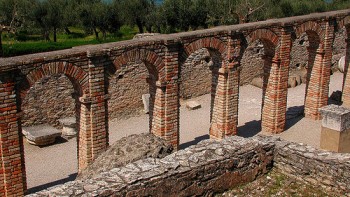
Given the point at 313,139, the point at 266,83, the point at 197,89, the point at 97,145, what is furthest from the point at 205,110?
the point at 97,145

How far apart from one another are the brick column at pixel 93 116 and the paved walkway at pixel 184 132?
1455mm

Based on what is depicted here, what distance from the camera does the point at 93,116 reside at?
10.9 m

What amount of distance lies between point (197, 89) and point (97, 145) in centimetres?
863

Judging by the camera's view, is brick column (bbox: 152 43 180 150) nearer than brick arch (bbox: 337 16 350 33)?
Yes

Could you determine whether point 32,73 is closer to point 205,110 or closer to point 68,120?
point 68,120

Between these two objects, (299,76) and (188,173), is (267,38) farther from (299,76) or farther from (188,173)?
(299,76)

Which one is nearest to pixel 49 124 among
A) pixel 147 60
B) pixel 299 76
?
pixel 147 60

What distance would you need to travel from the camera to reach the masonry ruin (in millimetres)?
9758

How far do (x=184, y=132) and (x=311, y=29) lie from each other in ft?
16.6

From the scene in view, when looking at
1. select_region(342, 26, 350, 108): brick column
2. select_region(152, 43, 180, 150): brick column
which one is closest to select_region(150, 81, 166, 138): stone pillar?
select_region(152, 43, 180, 150): brick column

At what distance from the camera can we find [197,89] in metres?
19.3

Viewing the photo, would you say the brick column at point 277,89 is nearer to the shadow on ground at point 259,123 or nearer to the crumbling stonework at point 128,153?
the shadow on ground at point 259,123

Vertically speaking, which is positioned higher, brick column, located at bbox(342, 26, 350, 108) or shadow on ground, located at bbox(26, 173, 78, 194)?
brick column, located at bbox(342, 26, 350, 108)

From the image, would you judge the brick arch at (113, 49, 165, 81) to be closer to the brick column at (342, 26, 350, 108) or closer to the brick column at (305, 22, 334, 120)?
the brick column at (305, 22, 334, 120)
